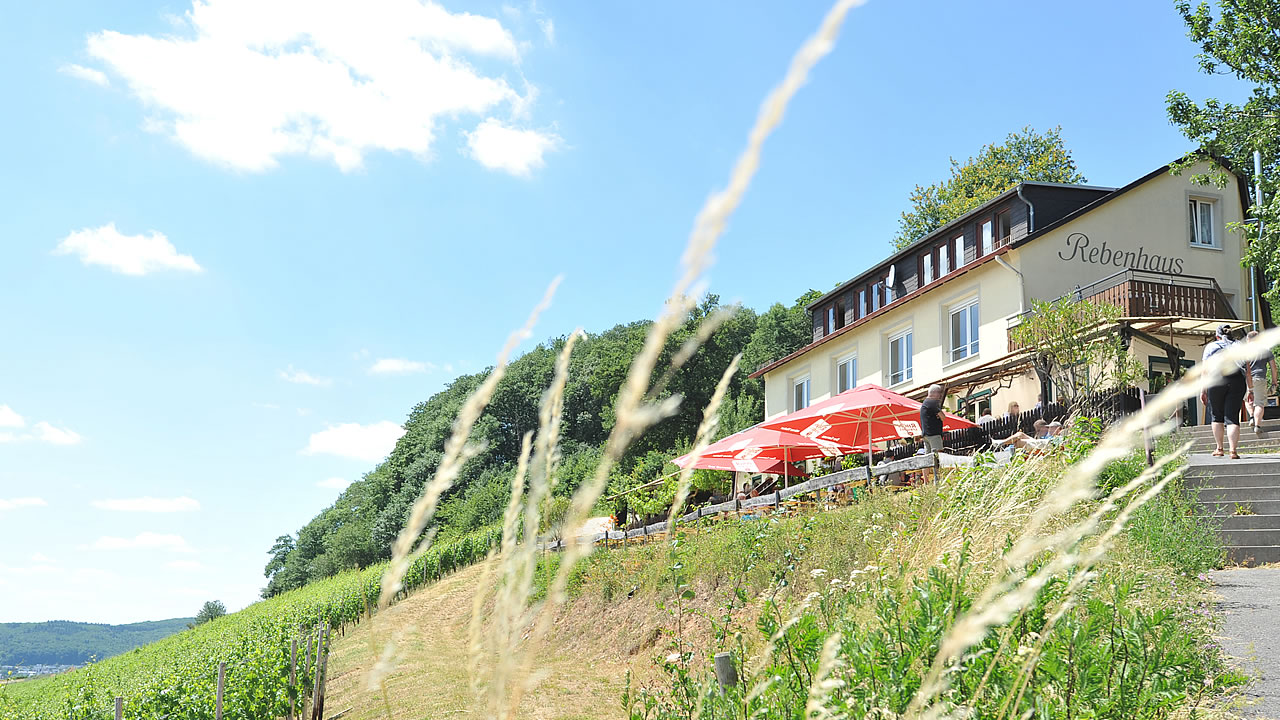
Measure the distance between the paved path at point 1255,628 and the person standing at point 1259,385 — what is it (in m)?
3.84

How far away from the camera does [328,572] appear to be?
2256 inches

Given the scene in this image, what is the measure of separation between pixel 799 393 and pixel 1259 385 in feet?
53.6

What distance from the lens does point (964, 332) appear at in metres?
26.1

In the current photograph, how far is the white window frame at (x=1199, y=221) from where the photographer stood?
2602cm

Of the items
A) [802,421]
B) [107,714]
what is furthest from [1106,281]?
[107,714]

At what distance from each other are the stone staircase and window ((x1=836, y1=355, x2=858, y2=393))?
18.4 metres

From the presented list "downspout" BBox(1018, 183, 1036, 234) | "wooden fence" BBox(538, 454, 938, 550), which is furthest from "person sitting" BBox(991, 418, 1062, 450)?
"downspout" BBox(1018, 183, 1036, 234)

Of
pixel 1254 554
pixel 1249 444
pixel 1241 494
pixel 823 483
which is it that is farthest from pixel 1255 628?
pixel 1249 444

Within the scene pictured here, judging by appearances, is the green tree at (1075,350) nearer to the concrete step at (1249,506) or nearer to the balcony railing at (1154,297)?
the balcony railing at (1154,297)

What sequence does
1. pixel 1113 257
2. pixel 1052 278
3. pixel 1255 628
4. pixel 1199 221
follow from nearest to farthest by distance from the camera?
pixel 1255 628 < pixel 1052 278 < pixel 1113 257 < pixel 1199 221

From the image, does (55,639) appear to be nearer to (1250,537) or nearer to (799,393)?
(799,393)

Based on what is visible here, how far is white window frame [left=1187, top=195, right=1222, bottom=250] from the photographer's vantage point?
26016 millimetres

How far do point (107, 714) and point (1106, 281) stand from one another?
913 inches

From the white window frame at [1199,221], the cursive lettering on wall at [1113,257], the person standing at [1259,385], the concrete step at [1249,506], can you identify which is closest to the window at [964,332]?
the cursive lettering on wall at [1113,257]
